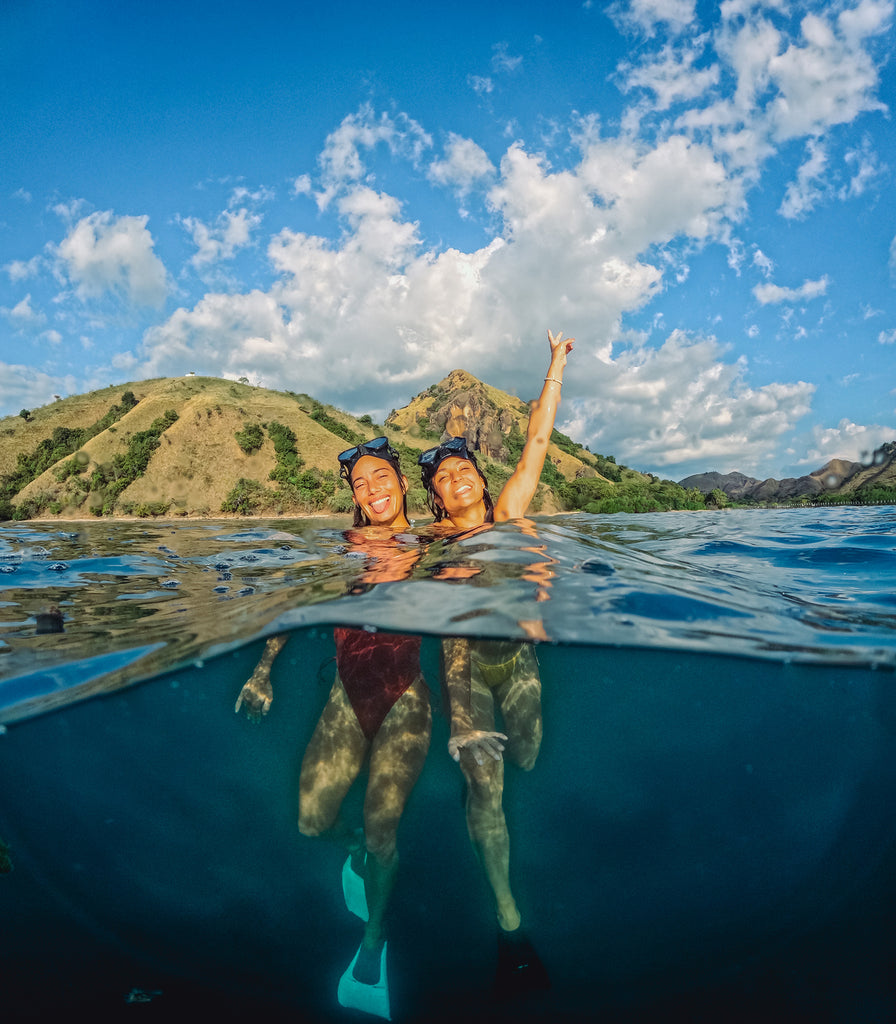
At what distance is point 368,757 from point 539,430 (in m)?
3.77

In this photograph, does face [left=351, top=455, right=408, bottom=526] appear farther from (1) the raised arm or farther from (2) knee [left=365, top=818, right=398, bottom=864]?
(2) knee [left=365, top=818, right=398, bottom=864]

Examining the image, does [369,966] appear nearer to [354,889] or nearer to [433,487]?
[354,889]

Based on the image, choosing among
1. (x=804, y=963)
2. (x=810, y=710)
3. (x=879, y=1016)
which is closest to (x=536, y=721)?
(x=879, y=1016)

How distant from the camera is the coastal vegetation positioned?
56094 millimetres

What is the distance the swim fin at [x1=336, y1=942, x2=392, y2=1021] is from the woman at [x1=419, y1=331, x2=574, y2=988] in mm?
893

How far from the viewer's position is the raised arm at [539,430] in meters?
5.80

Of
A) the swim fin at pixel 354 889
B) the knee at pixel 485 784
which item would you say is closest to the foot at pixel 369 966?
the swim fin at pixel 354 889

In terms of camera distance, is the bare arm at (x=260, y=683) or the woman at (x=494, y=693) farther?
the bare arm at (x=260, y=683)

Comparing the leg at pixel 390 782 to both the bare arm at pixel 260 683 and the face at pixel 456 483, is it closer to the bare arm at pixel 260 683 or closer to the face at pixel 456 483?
the bare arm at pixel 260 683

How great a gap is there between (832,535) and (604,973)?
7337mm

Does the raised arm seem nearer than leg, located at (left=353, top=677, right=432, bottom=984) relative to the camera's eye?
No

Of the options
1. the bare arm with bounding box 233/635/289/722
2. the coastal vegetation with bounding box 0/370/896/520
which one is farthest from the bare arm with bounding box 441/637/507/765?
the coastal vegetation with bounding box 0/370/896/520

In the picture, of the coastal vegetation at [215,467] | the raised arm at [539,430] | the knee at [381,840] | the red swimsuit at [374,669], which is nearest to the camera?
the knee at [381,840]

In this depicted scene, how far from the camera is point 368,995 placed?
3826 mm
